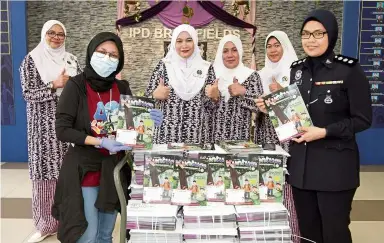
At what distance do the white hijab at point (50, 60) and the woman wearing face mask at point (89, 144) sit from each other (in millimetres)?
1163

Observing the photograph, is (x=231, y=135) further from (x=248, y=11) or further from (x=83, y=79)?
(x=248, y=11)

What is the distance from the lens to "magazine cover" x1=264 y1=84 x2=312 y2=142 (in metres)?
1.89

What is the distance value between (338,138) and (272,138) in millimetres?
1124

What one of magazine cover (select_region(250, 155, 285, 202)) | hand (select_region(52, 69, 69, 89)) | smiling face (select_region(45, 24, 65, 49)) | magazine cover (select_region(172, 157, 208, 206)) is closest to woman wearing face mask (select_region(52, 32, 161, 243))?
magazine cover (select_region(172, 157, 208, 206))

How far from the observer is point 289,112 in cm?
189

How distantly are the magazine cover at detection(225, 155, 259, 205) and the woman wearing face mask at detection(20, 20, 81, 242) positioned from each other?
167 cm

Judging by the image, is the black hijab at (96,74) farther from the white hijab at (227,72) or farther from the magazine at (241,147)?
the white hijab at (227,72)

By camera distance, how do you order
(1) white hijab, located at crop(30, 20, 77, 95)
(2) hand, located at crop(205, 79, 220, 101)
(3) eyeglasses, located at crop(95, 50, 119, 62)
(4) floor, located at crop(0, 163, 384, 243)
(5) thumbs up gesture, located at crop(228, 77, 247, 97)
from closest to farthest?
(3) eyeglasses, located at crop(95, 50, 119, 62)
(2) hand, located at crop(205, 79, 220, 101)
(5) thumbs up gesture, located at crop(228, 77, 247, 97)
(1) white hijab, located at crop(30, 20, 77, 95)
(4) floor, located at crop(0, 163, 384, 243)

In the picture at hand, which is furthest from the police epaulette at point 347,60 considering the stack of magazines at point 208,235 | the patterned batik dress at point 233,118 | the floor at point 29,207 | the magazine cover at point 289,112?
the floor at point 29,207

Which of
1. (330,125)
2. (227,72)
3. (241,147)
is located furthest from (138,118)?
(227,72)

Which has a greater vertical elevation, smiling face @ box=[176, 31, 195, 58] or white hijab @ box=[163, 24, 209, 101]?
smiling face @ box=[176, 31, 195, 58]

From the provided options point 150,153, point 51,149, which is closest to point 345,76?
point 150,153

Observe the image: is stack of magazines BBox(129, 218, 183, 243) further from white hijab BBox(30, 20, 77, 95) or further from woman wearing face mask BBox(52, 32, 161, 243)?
white hijab BBox(30, 20, 77, 95)

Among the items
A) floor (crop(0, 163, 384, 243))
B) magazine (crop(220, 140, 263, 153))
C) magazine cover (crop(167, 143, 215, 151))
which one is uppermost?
magazine (crop(220, 140, 263, 153))
